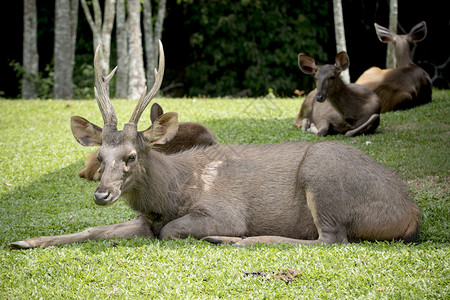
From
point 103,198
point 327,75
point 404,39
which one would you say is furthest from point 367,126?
point 103,198

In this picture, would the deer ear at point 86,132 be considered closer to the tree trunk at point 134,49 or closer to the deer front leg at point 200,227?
the deer front leg at point 200,227

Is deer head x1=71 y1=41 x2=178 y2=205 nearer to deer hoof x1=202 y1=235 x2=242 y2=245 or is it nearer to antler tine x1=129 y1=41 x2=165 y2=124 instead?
antler tine x1=129 y1=41 x2=165 y2=124

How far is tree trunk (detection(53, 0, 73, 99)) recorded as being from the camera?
1574cm

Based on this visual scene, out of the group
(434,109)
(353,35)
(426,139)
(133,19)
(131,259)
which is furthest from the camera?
(353,35)

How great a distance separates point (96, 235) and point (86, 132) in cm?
99

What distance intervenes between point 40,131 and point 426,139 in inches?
284

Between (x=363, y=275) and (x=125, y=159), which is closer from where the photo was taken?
(x=363, y=275)

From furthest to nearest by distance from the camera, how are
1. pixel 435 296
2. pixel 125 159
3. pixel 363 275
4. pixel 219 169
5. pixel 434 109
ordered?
pixel 434 109 → pixel 219 169 → pixel 125 159 → pixel 363 275 → pixel 435 296

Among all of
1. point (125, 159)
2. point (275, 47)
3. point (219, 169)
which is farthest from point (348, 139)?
point (275, 47)

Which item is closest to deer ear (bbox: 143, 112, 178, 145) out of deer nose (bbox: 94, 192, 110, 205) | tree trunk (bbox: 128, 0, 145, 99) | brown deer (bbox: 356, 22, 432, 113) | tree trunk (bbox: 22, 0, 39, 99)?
deer nose (bbox: 94, 192, 110, 205)

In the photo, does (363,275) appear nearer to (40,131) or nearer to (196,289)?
(196,289)

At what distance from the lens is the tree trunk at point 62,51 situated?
1574cm

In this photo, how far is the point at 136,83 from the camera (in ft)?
51.4

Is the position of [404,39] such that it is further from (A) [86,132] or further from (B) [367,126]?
(A) [86,132]
